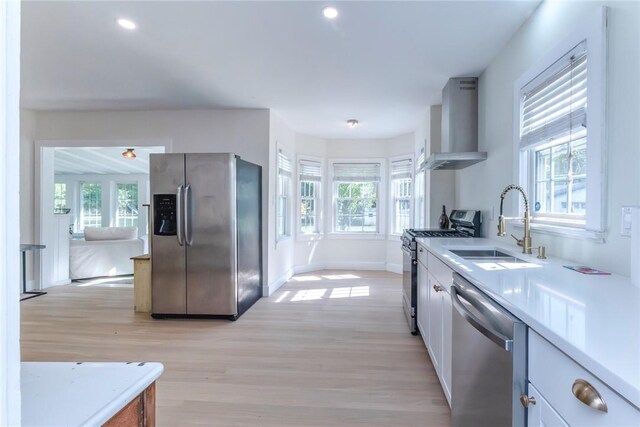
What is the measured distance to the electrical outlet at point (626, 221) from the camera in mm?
1453

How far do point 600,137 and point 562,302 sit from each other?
100 centimetres

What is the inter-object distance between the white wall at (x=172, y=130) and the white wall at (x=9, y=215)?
4246mm

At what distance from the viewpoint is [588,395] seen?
0.72 metres

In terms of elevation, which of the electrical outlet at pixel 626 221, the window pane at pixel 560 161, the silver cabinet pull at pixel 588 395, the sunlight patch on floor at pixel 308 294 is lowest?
the sunlight patch on floor at pixel 308 294

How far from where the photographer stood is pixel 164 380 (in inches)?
95.8

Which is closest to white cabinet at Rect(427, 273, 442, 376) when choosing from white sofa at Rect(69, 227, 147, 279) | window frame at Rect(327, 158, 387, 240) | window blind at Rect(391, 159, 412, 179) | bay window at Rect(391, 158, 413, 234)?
bay window at Rect(391, 158, 413, 234)

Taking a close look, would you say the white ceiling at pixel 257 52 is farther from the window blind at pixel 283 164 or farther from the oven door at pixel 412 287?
the oven door at pixel 412 287

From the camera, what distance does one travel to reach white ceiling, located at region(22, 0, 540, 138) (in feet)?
7.95

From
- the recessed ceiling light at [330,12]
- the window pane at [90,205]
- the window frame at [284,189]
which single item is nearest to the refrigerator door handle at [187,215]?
the window frame at [284,189]

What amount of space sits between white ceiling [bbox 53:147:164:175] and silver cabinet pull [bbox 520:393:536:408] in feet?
25.3

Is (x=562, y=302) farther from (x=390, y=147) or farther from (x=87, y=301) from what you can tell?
(x=390, y=147)

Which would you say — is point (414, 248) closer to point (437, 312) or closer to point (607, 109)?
point (437, 312)

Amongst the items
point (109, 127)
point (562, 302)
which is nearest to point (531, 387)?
point (562, 302)

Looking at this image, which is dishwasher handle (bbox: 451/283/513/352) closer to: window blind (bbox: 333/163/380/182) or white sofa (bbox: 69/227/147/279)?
window blind (bbox: 333/163/380/182)
